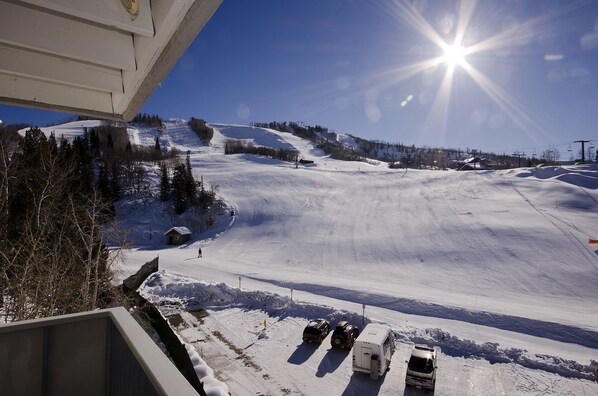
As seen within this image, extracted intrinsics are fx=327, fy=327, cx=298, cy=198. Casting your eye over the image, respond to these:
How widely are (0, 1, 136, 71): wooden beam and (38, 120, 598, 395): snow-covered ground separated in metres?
10.2

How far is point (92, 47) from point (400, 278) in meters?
23.4

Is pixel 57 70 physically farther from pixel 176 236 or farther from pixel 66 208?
pixel 176 236

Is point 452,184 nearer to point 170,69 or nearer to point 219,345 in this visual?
point 219,345

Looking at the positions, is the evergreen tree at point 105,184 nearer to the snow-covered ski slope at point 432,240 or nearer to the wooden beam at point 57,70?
the snow-covered ski slope at point 432,240

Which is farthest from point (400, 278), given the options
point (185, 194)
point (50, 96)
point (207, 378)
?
point (185, 194)

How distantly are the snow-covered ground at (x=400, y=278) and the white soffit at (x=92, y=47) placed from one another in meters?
9.74

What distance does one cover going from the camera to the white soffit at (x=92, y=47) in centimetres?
149

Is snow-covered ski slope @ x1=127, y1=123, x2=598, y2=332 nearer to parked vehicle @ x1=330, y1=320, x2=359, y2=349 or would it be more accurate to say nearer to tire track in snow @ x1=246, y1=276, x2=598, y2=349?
tire track in snow @ x1=246, y1=276, x2=598, y2=349

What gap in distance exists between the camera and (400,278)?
2281cm

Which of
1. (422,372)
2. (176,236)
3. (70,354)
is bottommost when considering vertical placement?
(422,372)

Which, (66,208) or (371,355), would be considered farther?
(66,208)

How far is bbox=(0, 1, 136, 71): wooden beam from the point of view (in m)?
1.65

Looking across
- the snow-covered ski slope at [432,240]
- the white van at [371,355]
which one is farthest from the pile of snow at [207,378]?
the snow-covered ski slope at [432,240]

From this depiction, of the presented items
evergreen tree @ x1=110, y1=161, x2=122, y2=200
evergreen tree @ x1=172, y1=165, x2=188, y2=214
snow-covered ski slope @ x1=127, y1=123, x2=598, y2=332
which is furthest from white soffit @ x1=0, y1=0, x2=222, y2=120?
evergreen tree @ x1=110, y1=161, x2=122, y2=200
